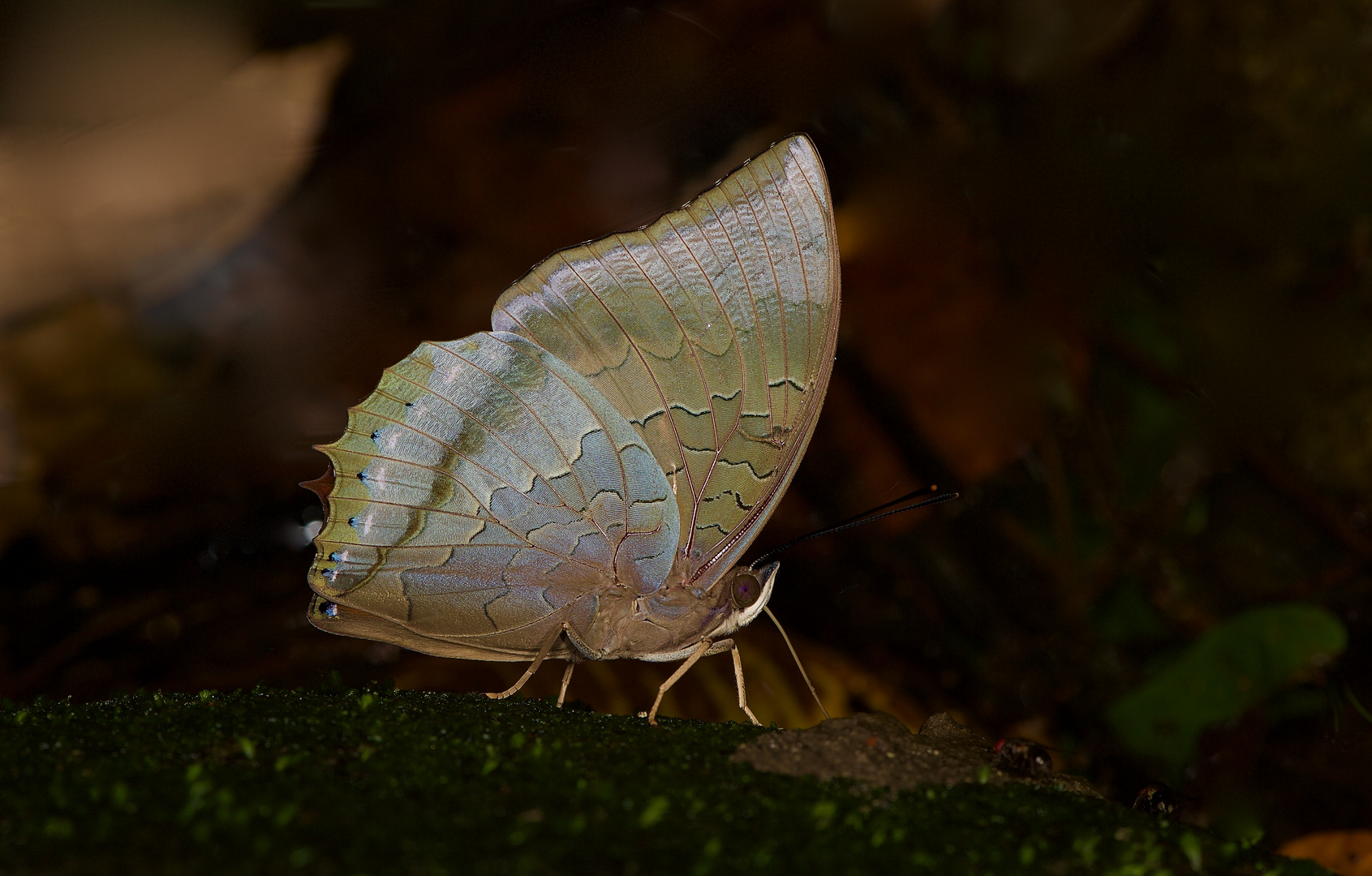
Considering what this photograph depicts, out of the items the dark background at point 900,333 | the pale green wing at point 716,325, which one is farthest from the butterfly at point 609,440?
the dark background at point 900,333

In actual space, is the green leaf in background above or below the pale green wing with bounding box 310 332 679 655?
below

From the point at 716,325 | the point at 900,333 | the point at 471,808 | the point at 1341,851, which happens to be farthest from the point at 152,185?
the point at 1341,851

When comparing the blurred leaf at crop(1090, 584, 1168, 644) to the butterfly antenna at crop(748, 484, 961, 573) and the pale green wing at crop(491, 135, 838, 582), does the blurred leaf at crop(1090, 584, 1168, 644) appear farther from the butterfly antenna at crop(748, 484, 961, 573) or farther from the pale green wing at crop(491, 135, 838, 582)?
the pale green wing at crop(491, 135, 838, 582)

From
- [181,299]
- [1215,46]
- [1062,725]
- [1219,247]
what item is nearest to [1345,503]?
[1219,247]

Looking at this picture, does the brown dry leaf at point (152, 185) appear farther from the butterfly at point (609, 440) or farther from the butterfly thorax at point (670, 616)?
the butterfly thorax at point (670, 616)

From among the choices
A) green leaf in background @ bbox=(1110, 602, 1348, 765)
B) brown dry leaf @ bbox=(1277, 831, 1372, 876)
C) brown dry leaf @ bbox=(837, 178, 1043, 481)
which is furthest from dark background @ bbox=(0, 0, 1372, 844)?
brown dry leaf @ bbox=(1277, 831, 1372, 876)

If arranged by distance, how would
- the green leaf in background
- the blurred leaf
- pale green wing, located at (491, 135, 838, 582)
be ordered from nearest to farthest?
pale green wing, located at (491, 135, 838, 582) → the green leaf in background → the blurred leaf
